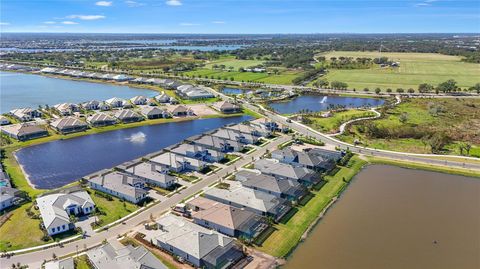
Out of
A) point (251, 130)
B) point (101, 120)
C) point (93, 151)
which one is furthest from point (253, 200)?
point (101, 120)

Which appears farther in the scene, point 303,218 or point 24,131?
point 24,131

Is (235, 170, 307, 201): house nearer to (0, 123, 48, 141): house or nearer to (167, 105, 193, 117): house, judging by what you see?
(167, 105, 193, 117): house

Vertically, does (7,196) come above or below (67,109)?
below

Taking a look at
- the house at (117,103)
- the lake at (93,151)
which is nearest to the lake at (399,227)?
the lake at (93,151)

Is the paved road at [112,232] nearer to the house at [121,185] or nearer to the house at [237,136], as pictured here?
the house at [121,185]

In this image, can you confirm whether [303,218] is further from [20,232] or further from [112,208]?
[20,232]

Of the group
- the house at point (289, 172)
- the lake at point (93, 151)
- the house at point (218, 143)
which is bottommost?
the lake at point (93, 151)

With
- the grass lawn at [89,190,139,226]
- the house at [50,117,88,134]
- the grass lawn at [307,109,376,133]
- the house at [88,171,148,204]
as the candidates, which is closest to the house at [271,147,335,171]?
the grass lawn at [307,109,376,133]
